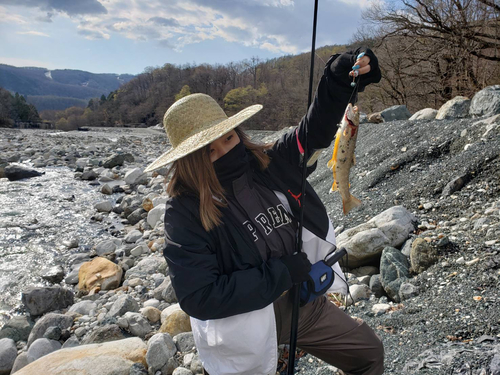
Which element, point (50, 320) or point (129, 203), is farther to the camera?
point (129, 203)

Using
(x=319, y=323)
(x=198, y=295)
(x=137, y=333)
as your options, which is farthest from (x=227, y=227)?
(x=137, y=333)

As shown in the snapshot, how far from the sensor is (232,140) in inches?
81.6

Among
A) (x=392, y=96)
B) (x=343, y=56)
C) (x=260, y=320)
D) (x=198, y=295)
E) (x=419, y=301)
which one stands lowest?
(x=419, y=301)

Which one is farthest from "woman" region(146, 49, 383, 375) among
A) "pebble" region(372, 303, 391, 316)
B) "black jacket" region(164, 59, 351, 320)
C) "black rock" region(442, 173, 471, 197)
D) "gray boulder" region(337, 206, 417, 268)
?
"black rock" region(442, 173, 471, 197)

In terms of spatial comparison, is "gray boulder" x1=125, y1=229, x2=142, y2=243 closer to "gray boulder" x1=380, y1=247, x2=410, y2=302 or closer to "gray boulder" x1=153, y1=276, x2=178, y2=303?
"gray boulder" x1=153, y1=276, x2=178, y2=303

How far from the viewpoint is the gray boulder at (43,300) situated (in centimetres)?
516

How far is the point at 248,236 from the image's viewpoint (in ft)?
6.35

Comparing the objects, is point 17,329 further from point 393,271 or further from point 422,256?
point 422,256

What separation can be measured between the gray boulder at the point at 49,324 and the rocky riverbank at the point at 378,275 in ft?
0.04

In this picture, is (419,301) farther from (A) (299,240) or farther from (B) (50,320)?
(B) (50,320)

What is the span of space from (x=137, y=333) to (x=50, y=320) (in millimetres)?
1268

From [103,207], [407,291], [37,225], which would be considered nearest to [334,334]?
[407,291]

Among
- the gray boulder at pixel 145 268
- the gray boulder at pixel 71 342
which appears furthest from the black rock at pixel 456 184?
the gray boulder at pixel 71 342

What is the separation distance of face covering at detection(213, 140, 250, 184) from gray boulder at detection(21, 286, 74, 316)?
14.8 feet
